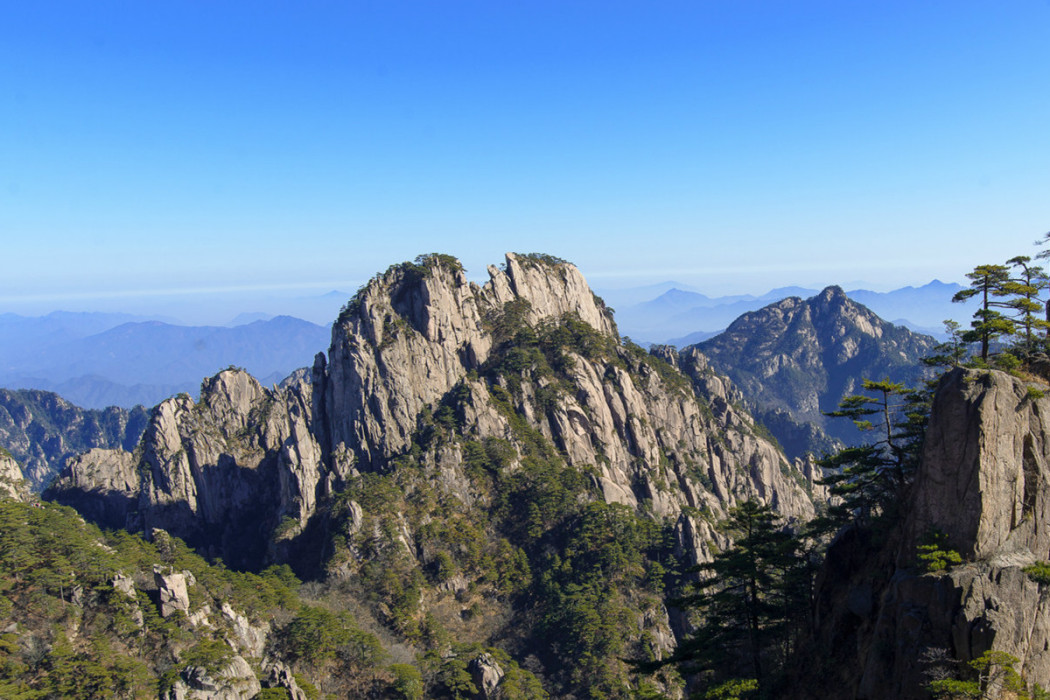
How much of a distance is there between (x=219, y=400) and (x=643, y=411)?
71087 mm

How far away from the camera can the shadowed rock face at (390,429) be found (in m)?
90.7

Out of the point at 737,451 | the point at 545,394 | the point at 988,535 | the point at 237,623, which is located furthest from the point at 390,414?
the point at 988,535

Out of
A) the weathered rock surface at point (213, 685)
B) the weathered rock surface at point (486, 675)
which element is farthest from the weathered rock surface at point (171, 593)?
the weathered rock surface at point (486, 675)

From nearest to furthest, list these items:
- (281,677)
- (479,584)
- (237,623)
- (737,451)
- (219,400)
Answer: (281,677) → (237,623) → (479,584) → (219,400) → (737,451)

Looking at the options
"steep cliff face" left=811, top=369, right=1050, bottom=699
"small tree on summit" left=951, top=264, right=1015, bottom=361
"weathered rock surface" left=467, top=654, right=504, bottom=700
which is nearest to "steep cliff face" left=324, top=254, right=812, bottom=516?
"weathered rock surface" left=467, top=654, right=504, bottom=700

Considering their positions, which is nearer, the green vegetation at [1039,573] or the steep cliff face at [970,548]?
the steep cliff face at [970,548]

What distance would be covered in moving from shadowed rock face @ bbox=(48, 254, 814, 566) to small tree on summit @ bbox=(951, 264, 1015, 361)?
189ft

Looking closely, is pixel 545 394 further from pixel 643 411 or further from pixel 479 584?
pixel 479 584

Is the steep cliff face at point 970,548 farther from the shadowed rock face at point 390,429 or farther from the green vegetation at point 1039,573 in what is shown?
the shadowed rock face at point 390,429

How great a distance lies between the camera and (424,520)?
82688 millimetres

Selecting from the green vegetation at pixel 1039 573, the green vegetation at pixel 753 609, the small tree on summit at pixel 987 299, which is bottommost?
the green vegetation at pixel 753 609

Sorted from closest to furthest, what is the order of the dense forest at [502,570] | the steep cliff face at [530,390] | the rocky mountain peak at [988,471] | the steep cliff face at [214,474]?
the rocky mountain peak at [988,471]
the dense forest at [502,570]
the steep cliff face at [214,474]
the steep cliff face at [530,390]

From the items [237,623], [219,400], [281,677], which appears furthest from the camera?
[219,400]

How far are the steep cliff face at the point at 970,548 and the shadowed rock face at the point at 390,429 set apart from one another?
61.1 metres
